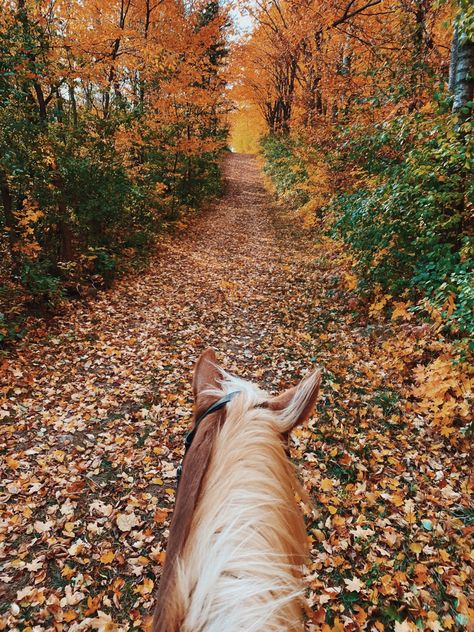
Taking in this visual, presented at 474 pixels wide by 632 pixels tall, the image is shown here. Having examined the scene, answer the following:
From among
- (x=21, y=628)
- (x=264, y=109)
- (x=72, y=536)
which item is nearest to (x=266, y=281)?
(x=72, y=536)

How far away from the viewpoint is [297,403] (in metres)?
1.42

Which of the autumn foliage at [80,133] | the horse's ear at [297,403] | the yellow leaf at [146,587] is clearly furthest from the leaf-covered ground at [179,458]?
the horse's ear at [297,403]

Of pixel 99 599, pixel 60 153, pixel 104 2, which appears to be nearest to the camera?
pixel 99 599

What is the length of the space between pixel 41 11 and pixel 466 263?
8638 mm

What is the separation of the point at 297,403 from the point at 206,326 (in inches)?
238

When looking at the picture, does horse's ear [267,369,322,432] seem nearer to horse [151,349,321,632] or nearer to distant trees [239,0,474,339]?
horse [151,349,321,632]

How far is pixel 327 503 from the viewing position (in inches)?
143

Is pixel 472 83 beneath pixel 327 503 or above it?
above

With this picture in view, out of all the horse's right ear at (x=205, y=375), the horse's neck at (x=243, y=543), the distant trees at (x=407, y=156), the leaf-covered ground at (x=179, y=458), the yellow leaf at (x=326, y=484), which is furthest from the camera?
the distant trees at (x=407, y=156)

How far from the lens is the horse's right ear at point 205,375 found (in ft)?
5.25

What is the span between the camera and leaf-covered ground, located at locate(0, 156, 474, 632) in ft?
9.54

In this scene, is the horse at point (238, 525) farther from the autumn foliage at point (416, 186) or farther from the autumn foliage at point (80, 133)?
the autumn foliage at point (80, 133)

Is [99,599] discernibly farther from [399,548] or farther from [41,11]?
[41,11]

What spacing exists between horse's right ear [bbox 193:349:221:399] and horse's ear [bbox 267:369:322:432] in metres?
0.31
